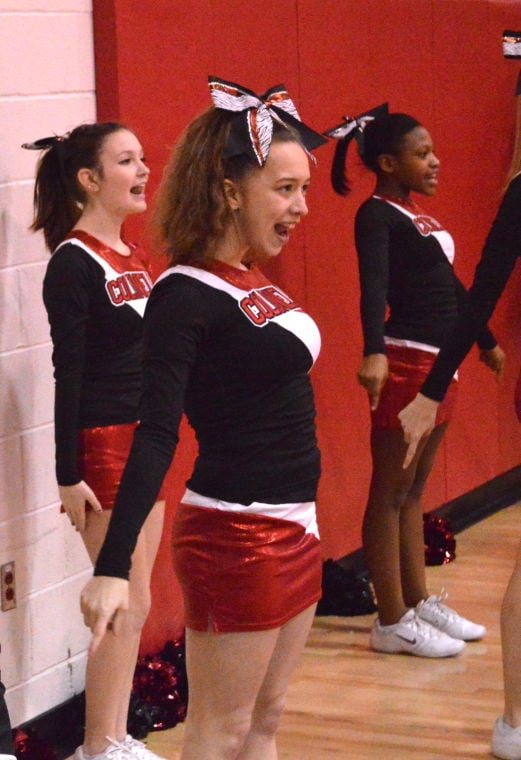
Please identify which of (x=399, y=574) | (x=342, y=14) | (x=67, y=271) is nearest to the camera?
(x=67, y=271)

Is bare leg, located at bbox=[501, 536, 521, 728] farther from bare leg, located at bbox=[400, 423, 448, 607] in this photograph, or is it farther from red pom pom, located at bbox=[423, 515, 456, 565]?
red pom pom, located at bbox=[423, 515, 456, 565]

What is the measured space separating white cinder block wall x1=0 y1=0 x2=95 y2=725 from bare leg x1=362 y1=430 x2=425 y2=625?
3.15 feet

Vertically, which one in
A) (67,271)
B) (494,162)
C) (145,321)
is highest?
(145,321)

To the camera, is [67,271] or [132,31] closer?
[67,271]

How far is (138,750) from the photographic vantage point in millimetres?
3113

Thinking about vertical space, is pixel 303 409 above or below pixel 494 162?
above

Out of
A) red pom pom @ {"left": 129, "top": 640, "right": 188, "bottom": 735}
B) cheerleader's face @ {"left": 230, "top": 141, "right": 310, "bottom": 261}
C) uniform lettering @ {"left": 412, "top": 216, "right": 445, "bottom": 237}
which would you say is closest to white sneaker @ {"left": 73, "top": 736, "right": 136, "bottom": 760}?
red pom pom @ {"left": 129, "top": 640, "right": 188, "bottom": 735}

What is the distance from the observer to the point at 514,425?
20.1ft

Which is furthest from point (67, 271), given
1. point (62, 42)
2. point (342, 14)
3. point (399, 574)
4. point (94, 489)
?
point (342, 14)

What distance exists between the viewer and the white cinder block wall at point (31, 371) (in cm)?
323

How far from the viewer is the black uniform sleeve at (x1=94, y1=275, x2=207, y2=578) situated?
72.6 inches

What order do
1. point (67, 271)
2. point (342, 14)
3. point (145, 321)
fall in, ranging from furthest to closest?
point (342, 14) < point (67, 271) < point (145, 321)

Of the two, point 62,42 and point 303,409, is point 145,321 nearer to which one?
point 303,409

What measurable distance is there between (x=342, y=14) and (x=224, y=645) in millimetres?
3043
